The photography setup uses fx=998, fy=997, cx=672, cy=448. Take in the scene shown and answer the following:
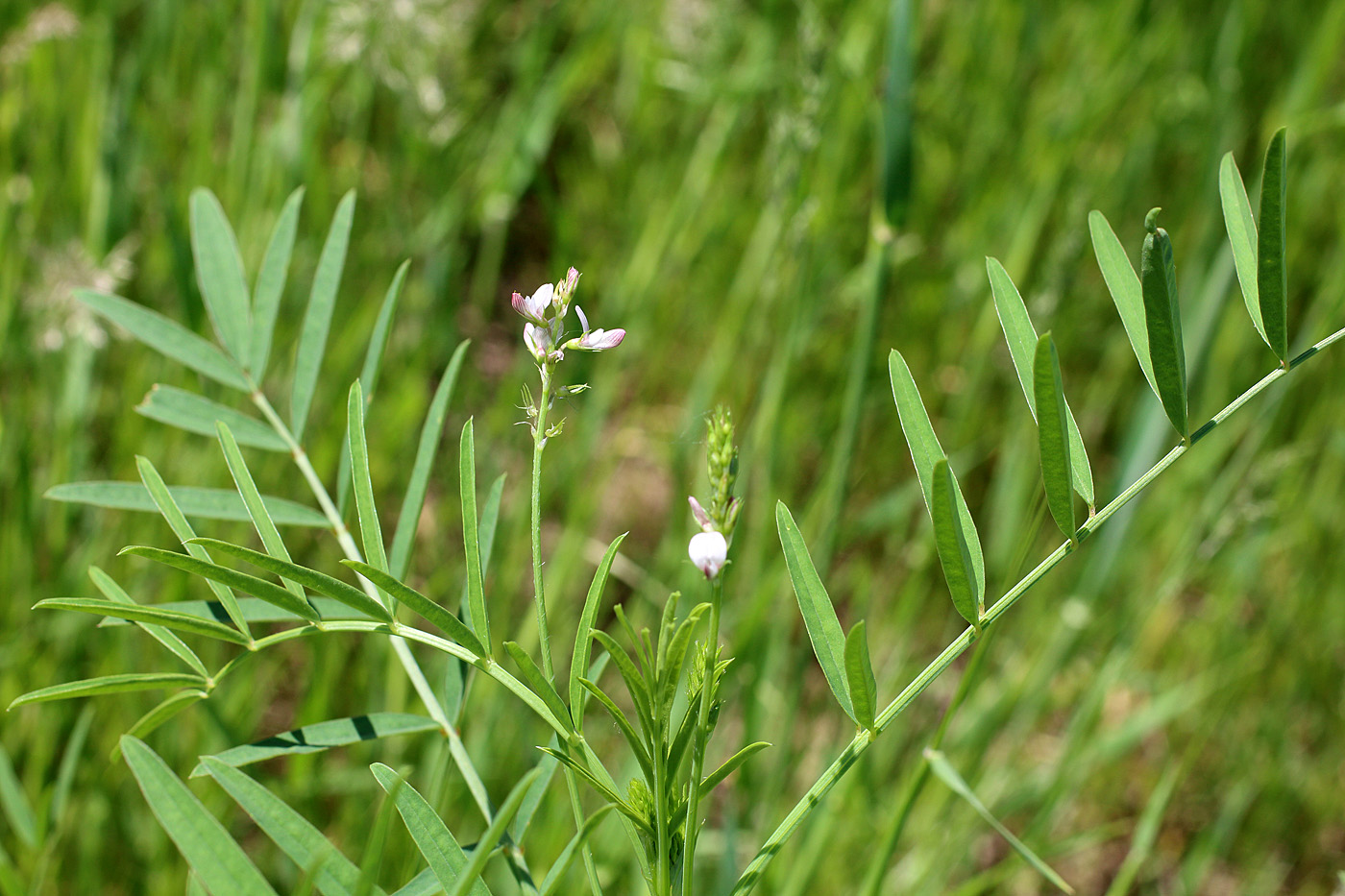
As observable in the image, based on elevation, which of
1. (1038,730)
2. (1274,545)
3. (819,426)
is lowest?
(1038,730)

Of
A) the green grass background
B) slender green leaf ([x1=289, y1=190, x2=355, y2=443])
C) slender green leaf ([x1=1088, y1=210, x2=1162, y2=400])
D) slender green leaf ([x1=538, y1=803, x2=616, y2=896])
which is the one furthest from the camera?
the green grass background

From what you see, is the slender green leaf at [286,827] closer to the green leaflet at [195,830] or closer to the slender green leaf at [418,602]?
the green leaflet at [195,830]

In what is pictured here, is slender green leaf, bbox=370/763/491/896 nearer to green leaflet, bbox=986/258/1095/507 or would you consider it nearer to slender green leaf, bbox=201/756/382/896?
slender green leaf, bbox=201/756/382/896

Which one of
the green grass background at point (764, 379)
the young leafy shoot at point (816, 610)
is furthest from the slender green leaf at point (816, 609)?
the green grass background at point (764, 379)

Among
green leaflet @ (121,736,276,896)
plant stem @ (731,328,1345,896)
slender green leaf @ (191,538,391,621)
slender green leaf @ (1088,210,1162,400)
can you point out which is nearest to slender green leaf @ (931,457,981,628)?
plant stem @ (731,328,1345,896)

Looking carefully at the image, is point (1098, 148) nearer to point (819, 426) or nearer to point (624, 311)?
point (819, 426)

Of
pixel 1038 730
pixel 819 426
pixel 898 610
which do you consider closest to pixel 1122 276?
pixel 898 610

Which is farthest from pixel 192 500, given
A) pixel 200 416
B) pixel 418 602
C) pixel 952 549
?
pixel 952 549

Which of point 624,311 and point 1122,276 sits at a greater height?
point 1122,276

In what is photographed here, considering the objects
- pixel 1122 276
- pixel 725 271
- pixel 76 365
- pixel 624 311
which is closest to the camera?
pixel 1122 276
